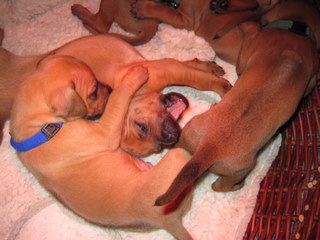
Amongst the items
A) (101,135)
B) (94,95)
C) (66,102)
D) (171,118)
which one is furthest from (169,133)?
(66,102)

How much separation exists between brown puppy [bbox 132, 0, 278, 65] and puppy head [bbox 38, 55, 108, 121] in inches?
49.6

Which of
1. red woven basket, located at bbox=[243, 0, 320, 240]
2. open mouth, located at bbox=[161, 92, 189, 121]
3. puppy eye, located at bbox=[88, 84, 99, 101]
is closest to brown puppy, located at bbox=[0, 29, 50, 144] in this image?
puppy eye, located at bbox=[88, 84, 99, 101]

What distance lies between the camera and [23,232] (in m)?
3.22

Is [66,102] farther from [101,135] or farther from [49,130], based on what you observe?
[101,135]

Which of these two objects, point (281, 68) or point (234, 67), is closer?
point (281, 68)

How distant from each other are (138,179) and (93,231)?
883mm

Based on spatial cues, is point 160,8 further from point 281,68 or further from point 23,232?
point 23,232

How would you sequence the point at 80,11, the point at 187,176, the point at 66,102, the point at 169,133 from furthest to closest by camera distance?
the point at 80,11, the point at 169,133, the point at 66,102, the point at 187,176

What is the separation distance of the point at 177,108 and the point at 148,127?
0.46m

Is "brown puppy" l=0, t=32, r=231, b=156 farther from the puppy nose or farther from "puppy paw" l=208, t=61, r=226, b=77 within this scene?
"puppy paw" l=208, t=61, r=226, b=77

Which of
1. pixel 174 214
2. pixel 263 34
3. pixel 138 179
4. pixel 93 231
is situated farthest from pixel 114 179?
pixel 263 34

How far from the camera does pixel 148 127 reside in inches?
115

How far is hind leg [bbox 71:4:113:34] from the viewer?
12.6ft

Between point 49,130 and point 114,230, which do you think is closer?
point 49,130
